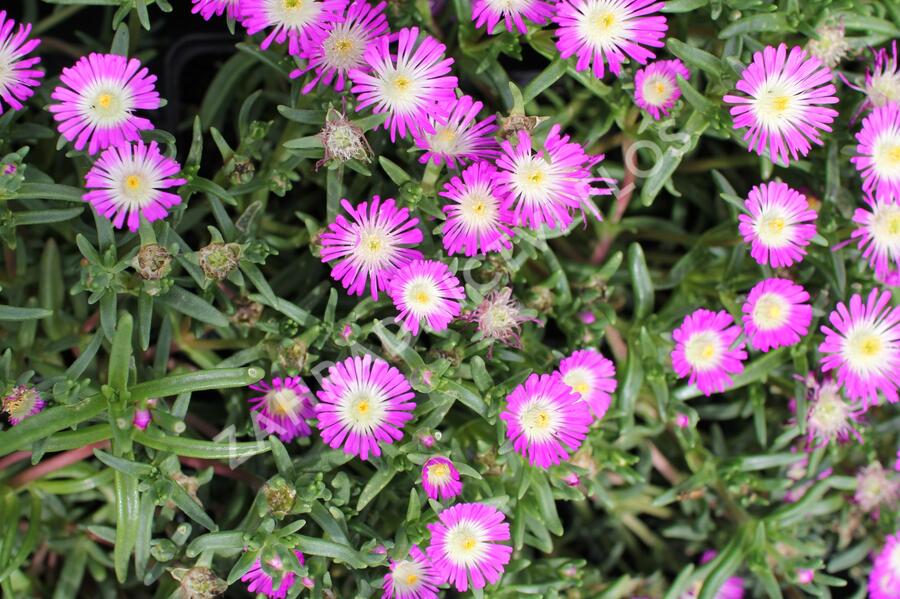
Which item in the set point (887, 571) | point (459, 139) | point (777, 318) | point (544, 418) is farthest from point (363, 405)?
point (887, 571)

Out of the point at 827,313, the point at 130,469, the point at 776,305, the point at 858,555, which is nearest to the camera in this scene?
the point at 130,469

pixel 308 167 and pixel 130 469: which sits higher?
pixel 308 167

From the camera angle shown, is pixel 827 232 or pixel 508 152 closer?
pixel 508 152

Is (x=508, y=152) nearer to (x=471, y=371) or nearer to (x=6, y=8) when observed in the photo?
(x=471, y=371)

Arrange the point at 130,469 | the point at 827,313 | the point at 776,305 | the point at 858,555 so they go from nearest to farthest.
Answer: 1. the point at 130,469
2. the point at 776,305
3. the point at 827,313
4. the point at 858,555

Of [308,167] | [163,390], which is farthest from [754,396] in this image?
[163,390]

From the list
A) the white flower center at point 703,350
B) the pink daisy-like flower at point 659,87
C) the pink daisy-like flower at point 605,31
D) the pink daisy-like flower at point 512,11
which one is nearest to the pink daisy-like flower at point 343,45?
the pink daisy-like flower at point 512,11

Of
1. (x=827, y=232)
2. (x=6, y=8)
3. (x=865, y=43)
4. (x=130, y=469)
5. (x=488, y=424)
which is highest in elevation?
(x=6, y=8)
